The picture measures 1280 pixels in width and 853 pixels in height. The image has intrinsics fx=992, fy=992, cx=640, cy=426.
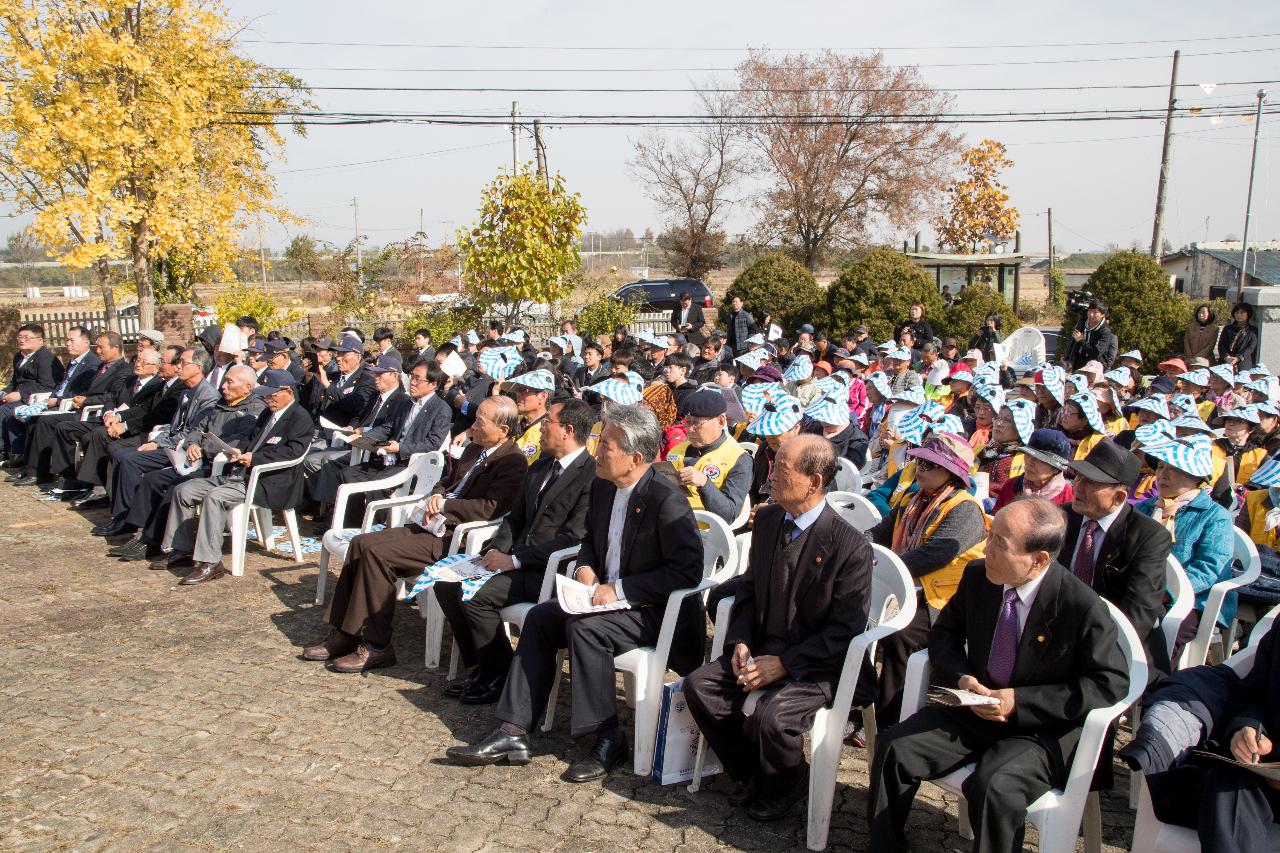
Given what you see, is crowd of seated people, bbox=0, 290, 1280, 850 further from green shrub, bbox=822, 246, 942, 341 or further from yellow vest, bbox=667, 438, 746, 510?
green shrub, bbox=822, 246, 942, 341

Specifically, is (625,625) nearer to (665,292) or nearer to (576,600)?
(576,600)

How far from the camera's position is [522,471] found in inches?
229

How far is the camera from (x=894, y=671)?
13.8ft

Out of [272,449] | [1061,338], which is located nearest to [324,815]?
[272,449]

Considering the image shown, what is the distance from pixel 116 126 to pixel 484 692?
13.8 metres

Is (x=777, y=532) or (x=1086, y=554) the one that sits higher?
(x=777, y=532)

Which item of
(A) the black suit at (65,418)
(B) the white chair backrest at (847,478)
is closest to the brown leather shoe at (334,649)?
(B) the white chair backrest at (847,478)

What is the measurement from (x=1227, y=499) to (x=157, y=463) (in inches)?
303

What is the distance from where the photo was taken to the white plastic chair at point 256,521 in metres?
7.18

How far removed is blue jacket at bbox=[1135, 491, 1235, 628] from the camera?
443 centimetres

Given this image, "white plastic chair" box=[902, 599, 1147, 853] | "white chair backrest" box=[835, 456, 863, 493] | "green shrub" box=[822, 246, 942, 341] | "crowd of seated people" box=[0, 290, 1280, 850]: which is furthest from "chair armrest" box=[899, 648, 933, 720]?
"green shrub" box=[822, 246, 942, 341]

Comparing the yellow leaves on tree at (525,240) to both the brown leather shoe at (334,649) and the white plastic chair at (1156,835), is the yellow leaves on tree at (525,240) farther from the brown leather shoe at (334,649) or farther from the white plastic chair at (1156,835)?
the white plastic chair at (1156,835)

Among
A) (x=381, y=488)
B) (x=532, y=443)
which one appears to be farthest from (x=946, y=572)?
(x=381, y=488)

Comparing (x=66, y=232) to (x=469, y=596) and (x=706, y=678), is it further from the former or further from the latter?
(x=706, y=678)
